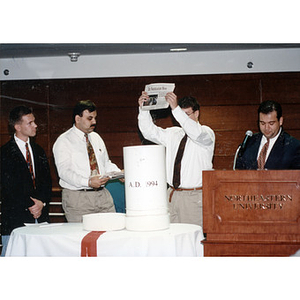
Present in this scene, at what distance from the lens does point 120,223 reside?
2922 mm

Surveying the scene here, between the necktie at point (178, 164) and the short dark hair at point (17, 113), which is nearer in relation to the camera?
the necktie at point (178, 164)

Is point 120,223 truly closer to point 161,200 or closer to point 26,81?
point 161,200

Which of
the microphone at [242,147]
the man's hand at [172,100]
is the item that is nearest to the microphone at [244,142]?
the microphone at [242,147]

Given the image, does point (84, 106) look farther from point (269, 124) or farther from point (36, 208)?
point (269, 124)

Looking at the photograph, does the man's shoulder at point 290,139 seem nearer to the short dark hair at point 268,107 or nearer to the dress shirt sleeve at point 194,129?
the short dark hair at point 268,107

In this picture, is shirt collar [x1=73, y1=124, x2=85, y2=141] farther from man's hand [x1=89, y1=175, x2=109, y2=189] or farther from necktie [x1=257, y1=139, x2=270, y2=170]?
necktie [x1=257, y1=139, x2=270, y2=170]

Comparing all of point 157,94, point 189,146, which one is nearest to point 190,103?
point 157,94

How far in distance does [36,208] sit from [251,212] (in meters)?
1.94

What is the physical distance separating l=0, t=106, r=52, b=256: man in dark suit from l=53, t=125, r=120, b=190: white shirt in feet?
0.45

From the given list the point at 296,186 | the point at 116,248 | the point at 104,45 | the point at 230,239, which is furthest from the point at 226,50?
the point at 116,248

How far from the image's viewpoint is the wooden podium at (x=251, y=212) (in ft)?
9.64

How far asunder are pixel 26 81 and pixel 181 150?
1.56m

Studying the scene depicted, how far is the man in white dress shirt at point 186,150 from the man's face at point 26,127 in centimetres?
99

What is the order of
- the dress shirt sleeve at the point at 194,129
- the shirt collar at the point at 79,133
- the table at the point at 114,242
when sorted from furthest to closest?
the shirt collar at the point at 79,133
the dress shirt sleeve at the point at 194,129
the table at the point at 114,242
